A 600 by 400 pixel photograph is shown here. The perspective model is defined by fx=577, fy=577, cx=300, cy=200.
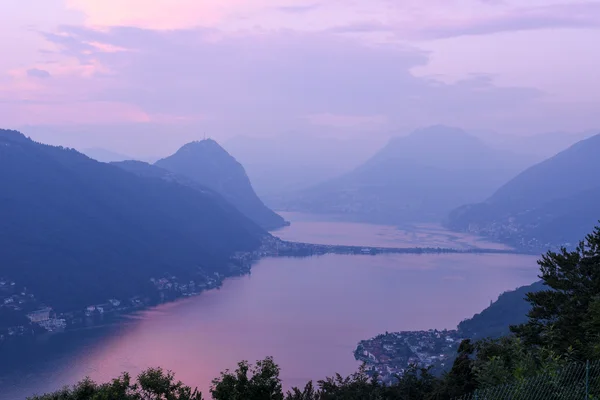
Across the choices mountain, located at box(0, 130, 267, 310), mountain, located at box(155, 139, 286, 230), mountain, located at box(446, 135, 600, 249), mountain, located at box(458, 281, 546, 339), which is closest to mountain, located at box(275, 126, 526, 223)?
mountain, located at box(446, 135, 600, 249)

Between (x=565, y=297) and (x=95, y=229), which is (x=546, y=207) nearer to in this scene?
(x=95, y=229)

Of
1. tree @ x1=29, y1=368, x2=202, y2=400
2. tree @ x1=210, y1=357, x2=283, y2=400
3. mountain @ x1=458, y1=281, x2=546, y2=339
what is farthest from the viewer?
mountain @ x1=458, y1=281, x2=546, y2=339

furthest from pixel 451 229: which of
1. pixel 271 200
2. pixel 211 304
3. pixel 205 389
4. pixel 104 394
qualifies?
pixel 104 394

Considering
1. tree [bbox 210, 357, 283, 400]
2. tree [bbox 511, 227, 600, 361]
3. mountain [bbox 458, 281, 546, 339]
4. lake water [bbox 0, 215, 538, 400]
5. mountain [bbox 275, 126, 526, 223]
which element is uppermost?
mountain [bbox 275, 126, 526, 223]

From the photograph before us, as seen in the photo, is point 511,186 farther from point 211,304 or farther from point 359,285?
point 211,304

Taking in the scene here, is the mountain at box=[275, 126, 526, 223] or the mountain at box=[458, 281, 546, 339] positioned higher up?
the mountain at box=[275, 126, 526, 223]

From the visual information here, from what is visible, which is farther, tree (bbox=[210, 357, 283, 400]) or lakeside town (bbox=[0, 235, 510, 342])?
lakeside town (bbox=[0, 235, 510, 342])

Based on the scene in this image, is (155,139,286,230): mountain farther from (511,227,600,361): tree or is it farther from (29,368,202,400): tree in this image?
(29,368,202,400): tree
